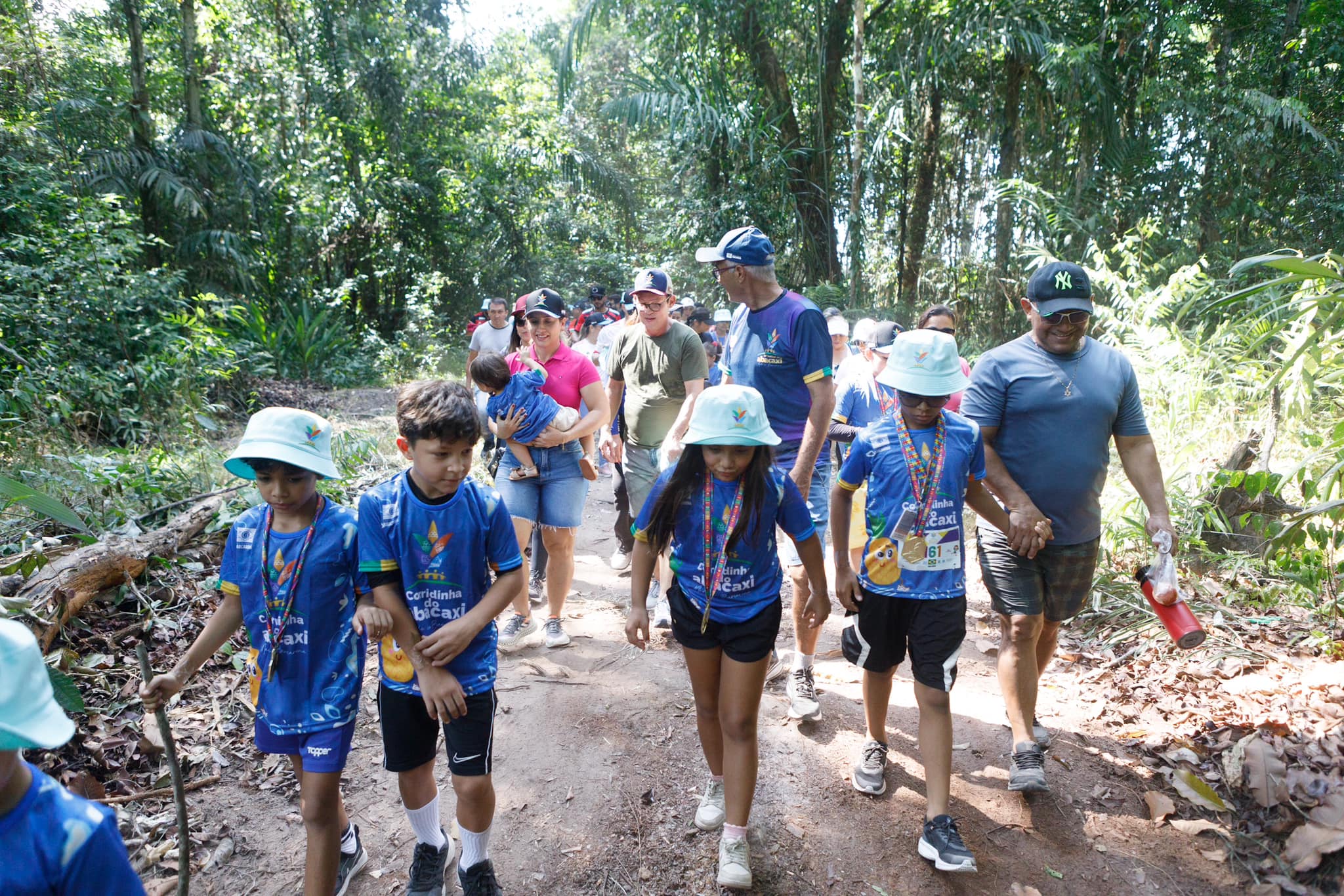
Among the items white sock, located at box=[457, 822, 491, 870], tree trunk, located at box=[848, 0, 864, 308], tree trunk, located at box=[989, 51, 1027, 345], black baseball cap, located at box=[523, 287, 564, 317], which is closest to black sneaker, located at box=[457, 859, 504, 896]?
white sock, located at box=[457, 822, 491, 870]

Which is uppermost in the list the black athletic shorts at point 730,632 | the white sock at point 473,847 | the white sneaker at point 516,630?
the black athletic shorts at point 730,632

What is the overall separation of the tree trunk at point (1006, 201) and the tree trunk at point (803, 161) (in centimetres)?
309

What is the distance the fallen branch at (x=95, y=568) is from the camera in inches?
150

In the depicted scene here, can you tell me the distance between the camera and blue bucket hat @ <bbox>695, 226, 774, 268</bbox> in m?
3.74

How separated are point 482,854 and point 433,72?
2006 cm

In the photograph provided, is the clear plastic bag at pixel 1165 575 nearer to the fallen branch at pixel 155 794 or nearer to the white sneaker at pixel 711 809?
the white sneaker at pixel 711 809

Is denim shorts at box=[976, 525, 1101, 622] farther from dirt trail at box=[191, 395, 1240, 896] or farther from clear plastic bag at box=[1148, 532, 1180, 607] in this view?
dirt trail at box=[191, 395, 1240, 896]

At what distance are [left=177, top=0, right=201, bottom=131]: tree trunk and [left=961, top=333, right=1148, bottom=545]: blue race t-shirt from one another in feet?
49.9

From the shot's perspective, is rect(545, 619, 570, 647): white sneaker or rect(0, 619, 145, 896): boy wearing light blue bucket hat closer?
rect(0, 619, 145, 896): boy wearing light blue bucket hat

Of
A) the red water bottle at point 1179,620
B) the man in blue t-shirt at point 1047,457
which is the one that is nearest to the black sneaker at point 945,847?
the man in blue t-shirt at point 1047,457

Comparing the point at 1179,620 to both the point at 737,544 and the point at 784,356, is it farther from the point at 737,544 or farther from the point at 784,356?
the point at 784,356

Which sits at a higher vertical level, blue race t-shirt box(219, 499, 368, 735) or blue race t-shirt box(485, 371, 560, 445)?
blue race t-shirt box(485, 371, 560, 445)

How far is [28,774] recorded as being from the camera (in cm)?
133

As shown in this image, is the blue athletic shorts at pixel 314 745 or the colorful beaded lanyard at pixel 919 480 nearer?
the blue athletic shorts at pixel 314 745
